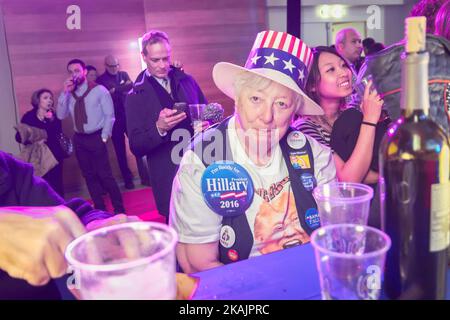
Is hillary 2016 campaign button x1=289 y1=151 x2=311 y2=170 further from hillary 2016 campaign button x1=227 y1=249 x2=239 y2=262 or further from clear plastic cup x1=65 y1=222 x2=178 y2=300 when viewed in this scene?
clear plastic cup x1=65 y1=222 x2=178 y2=300

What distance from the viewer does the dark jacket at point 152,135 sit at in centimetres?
279

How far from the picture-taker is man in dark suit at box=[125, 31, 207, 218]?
9.09 ft

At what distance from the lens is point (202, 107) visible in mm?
2762

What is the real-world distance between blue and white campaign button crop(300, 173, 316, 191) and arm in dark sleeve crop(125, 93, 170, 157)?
1496mm

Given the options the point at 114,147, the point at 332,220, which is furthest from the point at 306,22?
the point at 332,220

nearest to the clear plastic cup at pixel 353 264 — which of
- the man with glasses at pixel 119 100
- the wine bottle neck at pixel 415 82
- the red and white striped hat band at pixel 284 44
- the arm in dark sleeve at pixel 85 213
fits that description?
the wine bottle neck at pixel 415 82

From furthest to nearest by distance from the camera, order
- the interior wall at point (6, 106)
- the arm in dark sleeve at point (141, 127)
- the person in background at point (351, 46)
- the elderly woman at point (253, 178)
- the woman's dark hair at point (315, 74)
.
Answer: the interior wall at point (6, 106) → the person in background at point (351, 46) → the arm in dark sleeve at point (141, 127) → the woman's dark hair at point (315, 74) → the elderly woman at point (253, 178)

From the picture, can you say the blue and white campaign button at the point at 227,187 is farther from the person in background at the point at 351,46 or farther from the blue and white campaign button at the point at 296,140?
the person in background at the point at 351,46

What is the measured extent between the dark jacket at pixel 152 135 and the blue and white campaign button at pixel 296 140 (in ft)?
4.59

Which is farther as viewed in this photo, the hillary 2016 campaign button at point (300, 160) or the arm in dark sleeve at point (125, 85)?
the arm in dark sleeve at point (125, 85)

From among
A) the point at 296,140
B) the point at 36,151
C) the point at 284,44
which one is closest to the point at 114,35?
the point at 36,151

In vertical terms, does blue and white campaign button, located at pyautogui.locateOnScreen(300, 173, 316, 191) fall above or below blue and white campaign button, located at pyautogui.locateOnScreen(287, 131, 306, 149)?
below

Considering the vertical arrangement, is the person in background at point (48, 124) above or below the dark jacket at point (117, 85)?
below

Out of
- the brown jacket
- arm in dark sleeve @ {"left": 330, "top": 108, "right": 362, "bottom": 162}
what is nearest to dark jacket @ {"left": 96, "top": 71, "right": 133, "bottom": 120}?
the brown jacket
